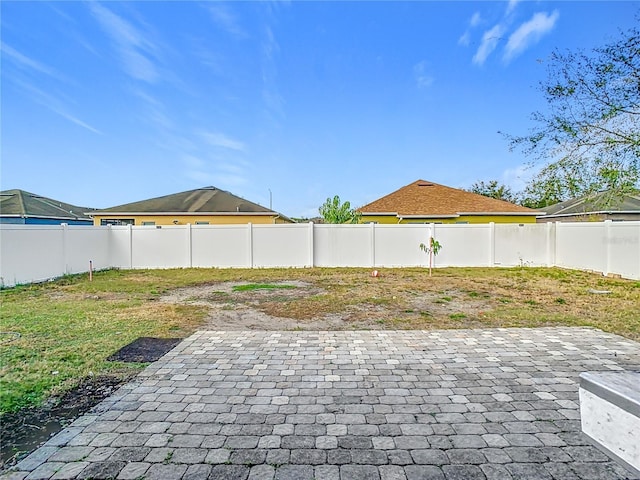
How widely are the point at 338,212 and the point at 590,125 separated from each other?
10.9 m

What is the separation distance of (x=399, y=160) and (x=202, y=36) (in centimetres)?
1226

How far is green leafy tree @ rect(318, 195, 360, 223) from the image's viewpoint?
57.0 feet

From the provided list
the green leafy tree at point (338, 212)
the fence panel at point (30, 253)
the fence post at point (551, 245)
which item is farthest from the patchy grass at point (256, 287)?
the fence post at point (551, 245)

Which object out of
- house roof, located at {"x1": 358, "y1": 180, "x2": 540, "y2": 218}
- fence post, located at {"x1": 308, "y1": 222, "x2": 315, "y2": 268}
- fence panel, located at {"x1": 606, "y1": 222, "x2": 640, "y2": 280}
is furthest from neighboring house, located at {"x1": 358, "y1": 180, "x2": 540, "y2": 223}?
fence panel, located at {"x1": 606, "y1": 222, "x2": 640, "y2": 280}

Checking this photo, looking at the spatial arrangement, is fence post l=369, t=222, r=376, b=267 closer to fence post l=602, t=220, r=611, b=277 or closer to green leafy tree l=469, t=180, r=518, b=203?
fence post l=602, t=220, r=611, b=277

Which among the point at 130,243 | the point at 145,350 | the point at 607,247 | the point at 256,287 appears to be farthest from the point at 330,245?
the point at 145,350

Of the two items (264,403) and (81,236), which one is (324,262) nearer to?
(81,236)

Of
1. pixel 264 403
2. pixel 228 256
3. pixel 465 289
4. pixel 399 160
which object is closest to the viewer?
pixel 264 403

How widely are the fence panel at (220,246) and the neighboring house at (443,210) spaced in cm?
736

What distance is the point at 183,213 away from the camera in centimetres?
2009

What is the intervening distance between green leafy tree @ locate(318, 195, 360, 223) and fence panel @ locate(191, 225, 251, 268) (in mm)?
5078

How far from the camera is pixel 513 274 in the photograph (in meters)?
12.1

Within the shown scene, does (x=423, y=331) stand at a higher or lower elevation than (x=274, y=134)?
lower

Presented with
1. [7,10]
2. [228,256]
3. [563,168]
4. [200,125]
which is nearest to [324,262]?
[228,256]
